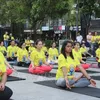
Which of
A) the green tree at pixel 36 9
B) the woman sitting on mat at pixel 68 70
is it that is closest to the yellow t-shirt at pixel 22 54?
the woman sitting on mat at pixel 68 70

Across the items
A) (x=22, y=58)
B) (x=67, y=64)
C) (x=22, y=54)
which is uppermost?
(x=67, y=64)

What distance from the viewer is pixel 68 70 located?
8859mm

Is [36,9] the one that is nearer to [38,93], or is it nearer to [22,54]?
[22,54]

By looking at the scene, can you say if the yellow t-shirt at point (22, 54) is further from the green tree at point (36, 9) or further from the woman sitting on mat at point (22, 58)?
the green tree at point (36, 9)

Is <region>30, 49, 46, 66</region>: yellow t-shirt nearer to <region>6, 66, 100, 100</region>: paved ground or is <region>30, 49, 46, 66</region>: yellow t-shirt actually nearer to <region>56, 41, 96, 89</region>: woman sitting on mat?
<region>6, 66, 100, 100</region>: paved ground

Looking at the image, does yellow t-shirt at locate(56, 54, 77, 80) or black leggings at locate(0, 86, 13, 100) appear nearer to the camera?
black leggings at locate(0, 86, 13, 100)

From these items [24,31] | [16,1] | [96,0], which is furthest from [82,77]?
[24,31]

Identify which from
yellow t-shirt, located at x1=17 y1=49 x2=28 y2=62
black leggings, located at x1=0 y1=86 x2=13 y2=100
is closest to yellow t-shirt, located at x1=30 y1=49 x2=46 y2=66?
yellow t-shirt, located at x1=17 y1=49 x2=28 y2=62

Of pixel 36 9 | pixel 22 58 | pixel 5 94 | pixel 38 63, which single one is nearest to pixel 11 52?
pixel 22 58

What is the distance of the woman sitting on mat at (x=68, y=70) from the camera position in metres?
8.54

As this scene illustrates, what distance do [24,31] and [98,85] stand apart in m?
34.4

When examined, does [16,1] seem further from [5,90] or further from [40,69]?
[5,90]

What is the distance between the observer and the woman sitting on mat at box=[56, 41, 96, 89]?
28.0 feet

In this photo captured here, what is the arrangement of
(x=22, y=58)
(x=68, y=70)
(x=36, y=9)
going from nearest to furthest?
(x=68, y=70) → (x=22, y=58) → (x=36, y=9)
